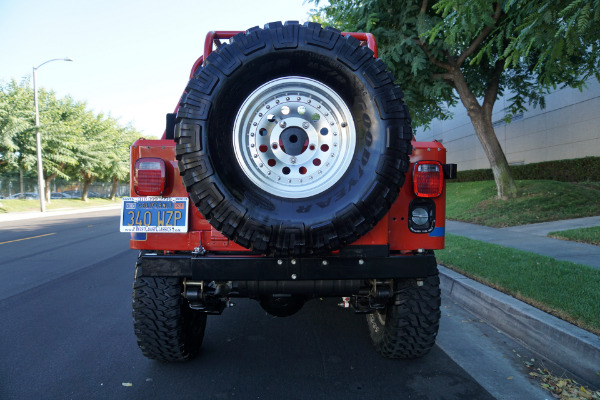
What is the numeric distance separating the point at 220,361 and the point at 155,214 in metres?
1.37

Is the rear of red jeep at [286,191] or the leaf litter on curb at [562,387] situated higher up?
the rear of red jeep at [286,191]

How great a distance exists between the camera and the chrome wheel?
2.45 meters

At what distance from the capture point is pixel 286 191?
2.42m

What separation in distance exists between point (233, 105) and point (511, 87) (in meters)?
13.8

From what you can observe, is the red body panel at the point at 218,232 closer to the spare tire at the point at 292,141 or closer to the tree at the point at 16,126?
the spare tire at the point at 292,141

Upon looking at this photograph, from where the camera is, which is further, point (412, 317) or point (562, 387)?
point (412, 317)

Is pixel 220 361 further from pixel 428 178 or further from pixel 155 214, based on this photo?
pixel 428 178

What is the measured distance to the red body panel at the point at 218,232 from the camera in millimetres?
2562

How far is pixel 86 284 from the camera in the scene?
20.0 feet

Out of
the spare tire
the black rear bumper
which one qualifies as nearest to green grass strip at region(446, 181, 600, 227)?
the black rear bumper

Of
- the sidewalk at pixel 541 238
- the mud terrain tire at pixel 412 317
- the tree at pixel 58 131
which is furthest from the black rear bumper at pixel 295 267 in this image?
the tree at pixel 58 131

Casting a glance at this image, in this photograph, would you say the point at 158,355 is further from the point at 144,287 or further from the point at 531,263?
the point at 531,263

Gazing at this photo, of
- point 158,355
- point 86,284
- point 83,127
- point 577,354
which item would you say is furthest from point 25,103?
point 577,354

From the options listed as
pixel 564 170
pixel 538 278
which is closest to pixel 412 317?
pixel 538 278
